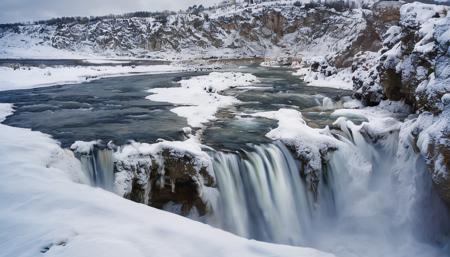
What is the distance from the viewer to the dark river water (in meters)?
11.1

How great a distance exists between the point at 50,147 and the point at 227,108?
8.30 meters

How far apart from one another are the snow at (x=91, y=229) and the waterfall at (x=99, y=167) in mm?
2377

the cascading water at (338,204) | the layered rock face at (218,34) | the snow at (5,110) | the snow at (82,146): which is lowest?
the cascading water at (338,204)

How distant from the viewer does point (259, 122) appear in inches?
521

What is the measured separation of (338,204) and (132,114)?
796 cm

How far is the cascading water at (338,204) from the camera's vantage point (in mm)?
9109

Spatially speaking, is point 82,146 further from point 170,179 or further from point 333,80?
point 333,80

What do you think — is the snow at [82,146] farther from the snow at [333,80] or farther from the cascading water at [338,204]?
the snow at [333,80]

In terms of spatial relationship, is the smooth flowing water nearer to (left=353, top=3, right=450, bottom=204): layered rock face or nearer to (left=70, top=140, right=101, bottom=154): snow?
(left=70, top=140, right=101, bottom=154): snow

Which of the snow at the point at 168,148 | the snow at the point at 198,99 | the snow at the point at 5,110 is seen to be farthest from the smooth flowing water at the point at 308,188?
the snow at the point at 198,99

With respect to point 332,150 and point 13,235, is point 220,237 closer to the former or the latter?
point 13,235

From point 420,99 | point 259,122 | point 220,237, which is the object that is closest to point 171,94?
point 259,122

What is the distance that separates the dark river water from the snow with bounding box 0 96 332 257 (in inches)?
172

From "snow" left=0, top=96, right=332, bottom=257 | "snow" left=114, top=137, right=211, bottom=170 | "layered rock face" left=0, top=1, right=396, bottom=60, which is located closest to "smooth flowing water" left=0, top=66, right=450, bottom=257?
"snow" left=114, top=137, right=211, bottom=170
